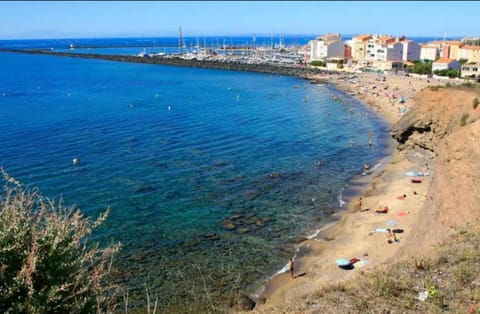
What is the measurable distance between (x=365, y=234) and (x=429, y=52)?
108508 millimetres

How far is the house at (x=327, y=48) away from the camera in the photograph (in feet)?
422

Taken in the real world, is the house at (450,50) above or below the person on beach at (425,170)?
above

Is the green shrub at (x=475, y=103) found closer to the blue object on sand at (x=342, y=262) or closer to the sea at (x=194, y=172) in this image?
the blue object on sand at (x=342, y=262)

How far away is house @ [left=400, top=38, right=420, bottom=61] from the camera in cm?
11278

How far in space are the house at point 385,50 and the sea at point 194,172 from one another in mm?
49972

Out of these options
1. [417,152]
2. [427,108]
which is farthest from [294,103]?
[427,108]

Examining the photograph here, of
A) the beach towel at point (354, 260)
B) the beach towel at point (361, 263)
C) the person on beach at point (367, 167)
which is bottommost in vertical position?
the person on beach at point (367, 167)

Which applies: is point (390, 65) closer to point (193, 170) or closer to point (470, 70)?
point (470, 70)

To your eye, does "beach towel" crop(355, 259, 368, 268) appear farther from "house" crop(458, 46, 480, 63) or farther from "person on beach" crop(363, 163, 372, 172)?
"house" crop(458, 46, 480, 63)

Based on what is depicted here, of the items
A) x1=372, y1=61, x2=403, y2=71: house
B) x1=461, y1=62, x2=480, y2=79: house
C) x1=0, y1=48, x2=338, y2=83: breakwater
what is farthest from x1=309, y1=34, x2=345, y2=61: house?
x1=461, y1=62, x2=480, y2=79: house

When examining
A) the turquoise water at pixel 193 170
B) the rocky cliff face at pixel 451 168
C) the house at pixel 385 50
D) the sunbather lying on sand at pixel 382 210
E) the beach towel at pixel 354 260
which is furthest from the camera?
the house at pixel 385 50

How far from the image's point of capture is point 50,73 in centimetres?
10581

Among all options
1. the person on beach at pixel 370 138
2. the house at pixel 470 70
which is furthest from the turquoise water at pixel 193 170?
the house at pixel 470 70

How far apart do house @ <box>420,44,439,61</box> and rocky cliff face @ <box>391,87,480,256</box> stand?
101462mm
